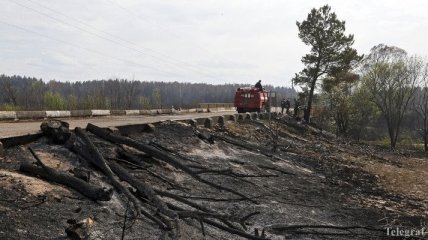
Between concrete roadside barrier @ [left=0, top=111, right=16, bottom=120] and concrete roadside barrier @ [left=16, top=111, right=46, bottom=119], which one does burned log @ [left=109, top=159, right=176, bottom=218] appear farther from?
concrete roadside barrier @ [left=16, top=111, right=46, bottom=119]

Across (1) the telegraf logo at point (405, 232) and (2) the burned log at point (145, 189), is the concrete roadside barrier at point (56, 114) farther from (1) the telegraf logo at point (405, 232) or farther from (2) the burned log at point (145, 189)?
(1) the telegraf logo at point (405, 232)

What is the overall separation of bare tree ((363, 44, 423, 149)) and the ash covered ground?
119ft

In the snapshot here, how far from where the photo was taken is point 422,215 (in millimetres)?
10305

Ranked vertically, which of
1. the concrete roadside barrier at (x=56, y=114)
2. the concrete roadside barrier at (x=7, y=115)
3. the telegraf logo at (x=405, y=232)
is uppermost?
the concrete roadside barrier at (x=7, y=115)

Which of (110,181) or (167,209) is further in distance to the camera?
(110,181)

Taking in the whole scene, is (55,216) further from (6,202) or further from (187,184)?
(187,184)

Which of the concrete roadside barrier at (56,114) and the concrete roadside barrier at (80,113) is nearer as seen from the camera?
the concrete roadside barrier at (56,114)

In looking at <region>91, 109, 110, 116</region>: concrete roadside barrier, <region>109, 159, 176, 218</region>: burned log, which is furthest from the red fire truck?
<region>109, 159, 176, 218</region>: burned log

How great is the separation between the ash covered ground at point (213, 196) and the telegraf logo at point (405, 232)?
20cm

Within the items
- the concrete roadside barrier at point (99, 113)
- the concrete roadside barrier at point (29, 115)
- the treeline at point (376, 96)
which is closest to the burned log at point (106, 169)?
the concrete roadside barrier at point (29, 115)

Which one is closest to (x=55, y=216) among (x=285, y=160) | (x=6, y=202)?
(x=6, y=202)

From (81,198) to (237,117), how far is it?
16929 millimetres

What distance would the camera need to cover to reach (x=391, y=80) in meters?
50.0

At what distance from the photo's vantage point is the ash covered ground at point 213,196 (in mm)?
5773
